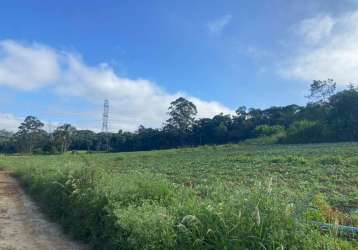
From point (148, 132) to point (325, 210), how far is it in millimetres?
86913

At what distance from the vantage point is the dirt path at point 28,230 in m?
7.44

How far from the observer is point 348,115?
2382 inches

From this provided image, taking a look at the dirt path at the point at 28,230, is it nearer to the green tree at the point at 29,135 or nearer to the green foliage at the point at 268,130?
the green foliage at the point at 268,130

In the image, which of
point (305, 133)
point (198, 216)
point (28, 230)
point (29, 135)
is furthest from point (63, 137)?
point (198, 216)

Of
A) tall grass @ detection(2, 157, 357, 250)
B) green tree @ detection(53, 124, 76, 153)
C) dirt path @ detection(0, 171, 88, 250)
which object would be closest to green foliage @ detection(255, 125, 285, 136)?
green tree @ detection(53, 124, 76, 153)

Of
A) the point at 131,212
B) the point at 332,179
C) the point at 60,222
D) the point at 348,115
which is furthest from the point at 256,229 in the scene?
the point at 348,115

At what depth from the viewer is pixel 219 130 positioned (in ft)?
283

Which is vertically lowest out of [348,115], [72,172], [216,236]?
[216,236]

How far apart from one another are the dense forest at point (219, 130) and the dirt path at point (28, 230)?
56207mm

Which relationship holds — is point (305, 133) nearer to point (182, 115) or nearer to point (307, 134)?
point (307, 134)

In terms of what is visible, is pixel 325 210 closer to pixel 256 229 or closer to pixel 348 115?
pixel 256 229

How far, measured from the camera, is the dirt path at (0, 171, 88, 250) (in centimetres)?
744

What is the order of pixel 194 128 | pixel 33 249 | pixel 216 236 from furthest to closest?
pixel 194 128 < pixel 33 249 < pixel 216 236

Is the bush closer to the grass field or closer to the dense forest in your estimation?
the dense forest
